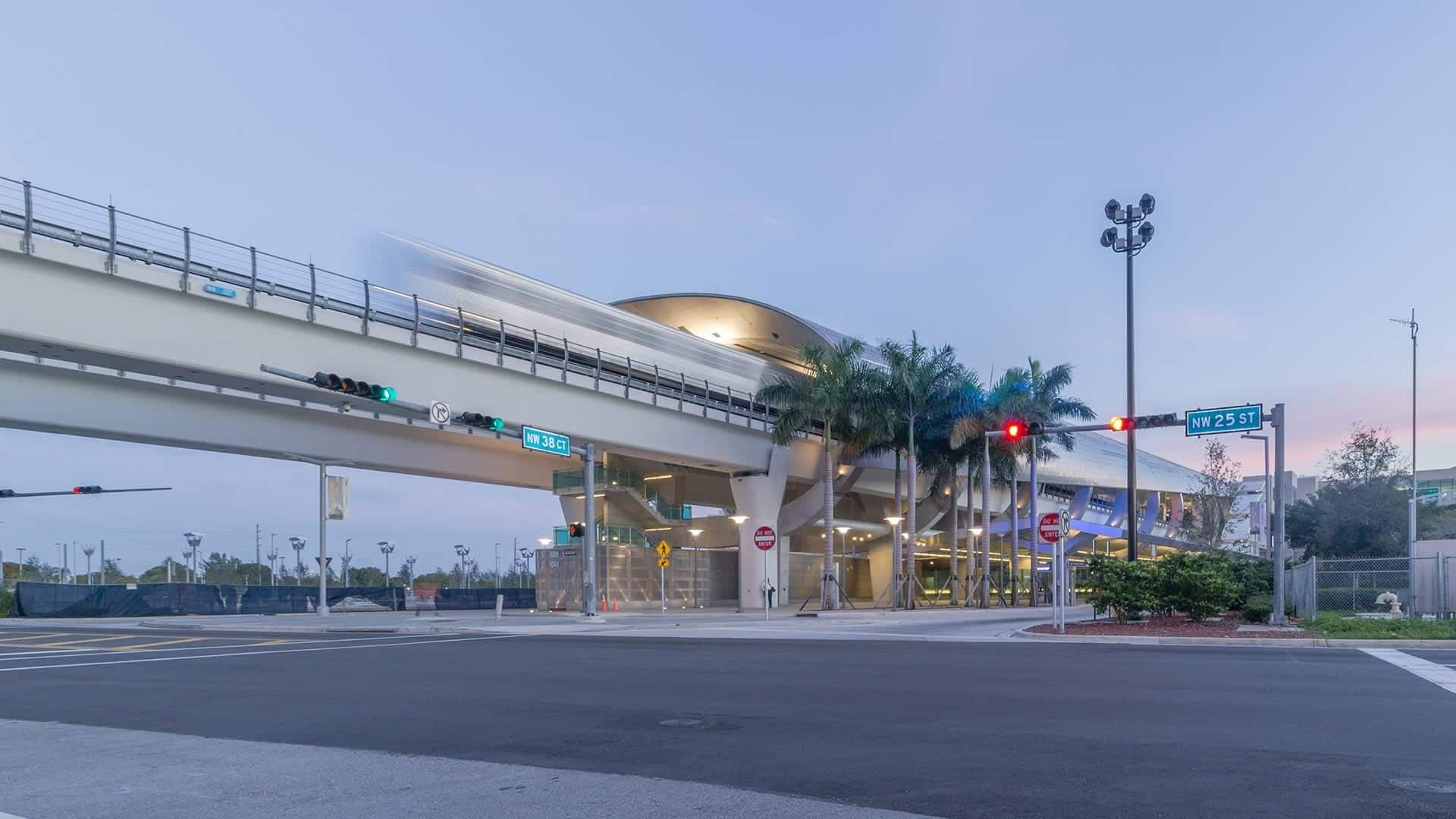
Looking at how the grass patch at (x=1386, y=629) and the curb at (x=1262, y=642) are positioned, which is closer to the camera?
the curb at (x=1262, y=642)

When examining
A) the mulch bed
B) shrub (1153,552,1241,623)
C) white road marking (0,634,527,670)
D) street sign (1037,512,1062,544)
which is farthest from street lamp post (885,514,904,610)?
white road marking (0,634,527,670)

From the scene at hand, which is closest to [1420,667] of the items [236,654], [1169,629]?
[1169,629]

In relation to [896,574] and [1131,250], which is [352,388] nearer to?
A: [1131,250]

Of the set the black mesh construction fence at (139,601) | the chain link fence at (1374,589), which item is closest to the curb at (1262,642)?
the chain link fence at (1374,589)

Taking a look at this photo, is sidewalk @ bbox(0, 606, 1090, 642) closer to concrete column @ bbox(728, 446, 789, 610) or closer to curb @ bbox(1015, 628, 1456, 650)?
curb @ bbox(1015, 628, 1456, 650)

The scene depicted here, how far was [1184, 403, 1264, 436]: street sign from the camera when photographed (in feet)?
89.1

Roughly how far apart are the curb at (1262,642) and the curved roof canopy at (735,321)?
3919 cm

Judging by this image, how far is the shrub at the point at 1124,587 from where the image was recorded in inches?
1131

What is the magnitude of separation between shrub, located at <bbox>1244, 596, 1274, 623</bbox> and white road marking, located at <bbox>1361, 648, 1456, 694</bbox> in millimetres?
7893

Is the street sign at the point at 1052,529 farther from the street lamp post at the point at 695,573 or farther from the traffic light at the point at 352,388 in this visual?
the street lamp post at the point at 695,573

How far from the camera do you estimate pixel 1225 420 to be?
90.7 feet

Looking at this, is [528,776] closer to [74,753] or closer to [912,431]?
[74,753]

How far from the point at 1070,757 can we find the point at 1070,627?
70.0 ft

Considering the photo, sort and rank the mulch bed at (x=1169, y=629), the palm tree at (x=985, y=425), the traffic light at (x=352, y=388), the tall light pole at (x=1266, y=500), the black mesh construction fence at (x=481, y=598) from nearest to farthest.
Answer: the mulch bed at (x=1169, y=629) < the traffic light at (x=352, y=388) < the tall light pole at (x=1266, y=500) < the palm tree at (x=985, y=425) < the black mesh construction fence at (x=481, y=598)
